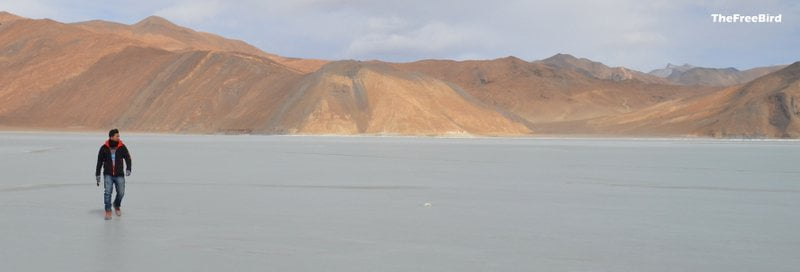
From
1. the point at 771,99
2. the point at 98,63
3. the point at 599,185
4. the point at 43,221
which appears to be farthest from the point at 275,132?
the point at 43,221

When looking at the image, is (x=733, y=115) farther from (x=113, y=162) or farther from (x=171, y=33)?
(x=171, y=33)

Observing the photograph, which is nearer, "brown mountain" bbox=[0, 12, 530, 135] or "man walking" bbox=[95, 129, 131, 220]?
"man walking" bbox=[95, 129, 131, 220]

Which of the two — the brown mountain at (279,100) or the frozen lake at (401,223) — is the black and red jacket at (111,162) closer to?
the frozen lake at (401,223)

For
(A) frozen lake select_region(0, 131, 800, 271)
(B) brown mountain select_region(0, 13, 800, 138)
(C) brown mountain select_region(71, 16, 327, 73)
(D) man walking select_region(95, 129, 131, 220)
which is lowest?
(A) frozen lake select_region(0, 131, 800, 271)

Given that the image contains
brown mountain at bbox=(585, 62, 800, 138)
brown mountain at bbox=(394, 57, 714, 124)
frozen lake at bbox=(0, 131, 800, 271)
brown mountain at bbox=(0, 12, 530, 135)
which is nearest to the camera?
frozen lake at bbox=(0, 131, 800, 271)

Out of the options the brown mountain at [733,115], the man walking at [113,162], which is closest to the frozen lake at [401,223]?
the man walking at [113,162]

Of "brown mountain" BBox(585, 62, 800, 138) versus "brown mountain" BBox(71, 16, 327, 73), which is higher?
"brown mountain" BBox(71, 16, 327, 73)

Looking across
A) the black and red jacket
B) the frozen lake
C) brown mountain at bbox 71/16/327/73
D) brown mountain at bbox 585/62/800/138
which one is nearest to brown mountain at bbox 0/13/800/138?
brown mountain at bbox 585/62/800/138

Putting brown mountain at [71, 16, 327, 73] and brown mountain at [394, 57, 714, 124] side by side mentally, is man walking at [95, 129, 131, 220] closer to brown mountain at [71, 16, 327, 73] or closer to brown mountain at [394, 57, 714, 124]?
brown mountain at [394, 57, 714, 124]
